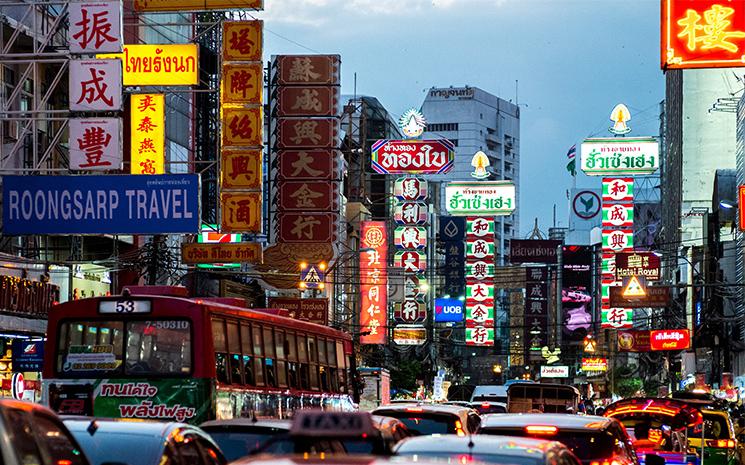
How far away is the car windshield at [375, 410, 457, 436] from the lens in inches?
771

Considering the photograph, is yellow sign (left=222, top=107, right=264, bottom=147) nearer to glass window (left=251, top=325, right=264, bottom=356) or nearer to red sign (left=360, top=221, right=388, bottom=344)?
glass window (left=251, top=325, right=264, bottom=356)

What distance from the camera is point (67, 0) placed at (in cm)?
3450

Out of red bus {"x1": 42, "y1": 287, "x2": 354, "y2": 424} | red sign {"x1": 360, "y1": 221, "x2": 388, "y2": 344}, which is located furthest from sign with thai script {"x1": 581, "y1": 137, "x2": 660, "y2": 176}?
red bus {"x1": 42, "y1": 287, "x2": 354, "y2": 424}

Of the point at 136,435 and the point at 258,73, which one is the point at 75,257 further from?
the point at 136,435

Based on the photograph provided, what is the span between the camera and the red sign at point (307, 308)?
5487 centimetres

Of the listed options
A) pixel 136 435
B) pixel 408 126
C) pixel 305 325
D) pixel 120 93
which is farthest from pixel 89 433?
pixel 408 126

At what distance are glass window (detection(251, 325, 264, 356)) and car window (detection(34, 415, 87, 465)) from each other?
14.8 meters

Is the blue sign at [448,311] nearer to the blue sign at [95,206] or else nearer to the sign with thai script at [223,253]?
the sign with thai script at [223,253]

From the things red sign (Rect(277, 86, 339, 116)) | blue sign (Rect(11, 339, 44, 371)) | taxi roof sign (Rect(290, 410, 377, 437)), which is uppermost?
red sign (Rect(277, 86, 339, 116))

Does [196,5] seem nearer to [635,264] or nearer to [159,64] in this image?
[159,64]

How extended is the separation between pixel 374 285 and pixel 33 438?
69834mm

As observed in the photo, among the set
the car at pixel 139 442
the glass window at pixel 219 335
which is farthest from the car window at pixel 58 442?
the glass window at pixel 219 335

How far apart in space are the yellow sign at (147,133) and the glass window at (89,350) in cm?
1700

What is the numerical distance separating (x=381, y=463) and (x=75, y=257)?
120ft
